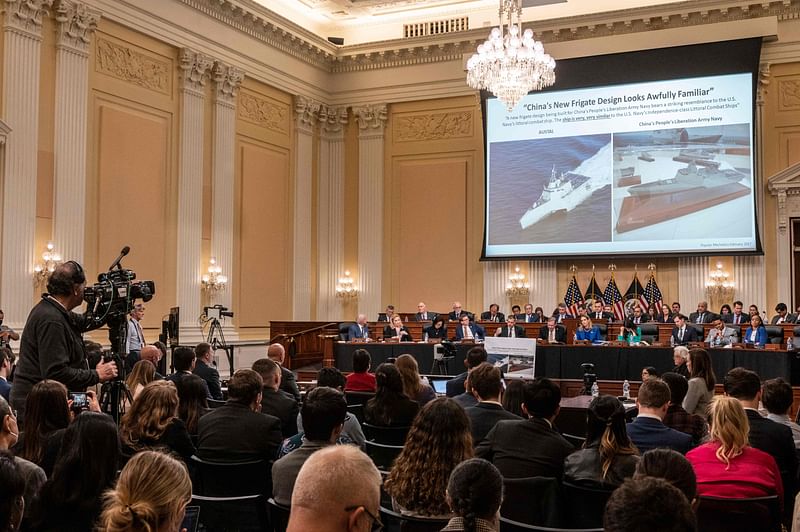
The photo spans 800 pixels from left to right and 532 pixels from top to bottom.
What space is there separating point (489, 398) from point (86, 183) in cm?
1013

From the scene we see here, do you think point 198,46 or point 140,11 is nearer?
point 140,11

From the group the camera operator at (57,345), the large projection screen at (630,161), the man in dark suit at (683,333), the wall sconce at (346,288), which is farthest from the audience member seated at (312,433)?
the wall sconce at (346,288)

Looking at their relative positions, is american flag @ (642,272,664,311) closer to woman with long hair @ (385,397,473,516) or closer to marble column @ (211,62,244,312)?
marble column @ (211,62,244,312)

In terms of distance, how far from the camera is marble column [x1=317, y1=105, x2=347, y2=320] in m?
18.8

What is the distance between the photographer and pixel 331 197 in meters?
19.0

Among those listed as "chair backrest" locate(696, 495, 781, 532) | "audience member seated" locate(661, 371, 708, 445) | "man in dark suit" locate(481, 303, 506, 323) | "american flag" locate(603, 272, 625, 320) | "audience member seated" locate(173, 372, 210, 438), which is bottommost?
"chair backrest" locate(696, 495, 781, 532)

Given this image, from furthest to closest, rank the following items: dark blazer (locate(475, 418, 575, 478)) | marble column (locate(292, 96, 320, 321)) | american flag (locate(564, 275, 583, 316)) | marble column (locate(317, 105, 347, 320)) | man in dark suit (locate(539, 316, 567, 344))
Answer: marble column (locate(317, 105, 347, 320)), marble column (locate(292, 96, 320, 321)), american flag (locate(564, 275, 583, 316)), man in dark suit (locate(539, 316, 567, 344)), dark blazer (locate(475, 418, 575, 478))

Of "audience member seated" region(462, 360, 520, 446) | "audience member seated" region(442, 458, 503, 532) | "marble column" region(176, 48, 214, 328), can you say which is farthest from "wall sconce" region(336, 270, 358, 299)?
"audience member seated" region(442, 458, 503, 532)

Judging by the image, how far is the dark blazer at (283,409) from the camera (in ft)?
18.0

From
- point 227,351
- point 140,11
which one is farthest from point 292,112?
point 227,351

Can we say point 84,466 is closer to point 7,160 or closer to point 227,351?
point 7,160

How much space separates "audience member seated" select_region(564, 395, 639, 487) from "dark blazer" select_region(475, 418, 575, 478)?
113mm

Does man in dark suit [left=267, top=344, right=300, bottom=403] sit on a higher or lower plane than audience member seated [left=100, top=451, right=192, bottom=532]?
lower

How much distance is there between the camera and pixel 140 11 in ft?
45.5
